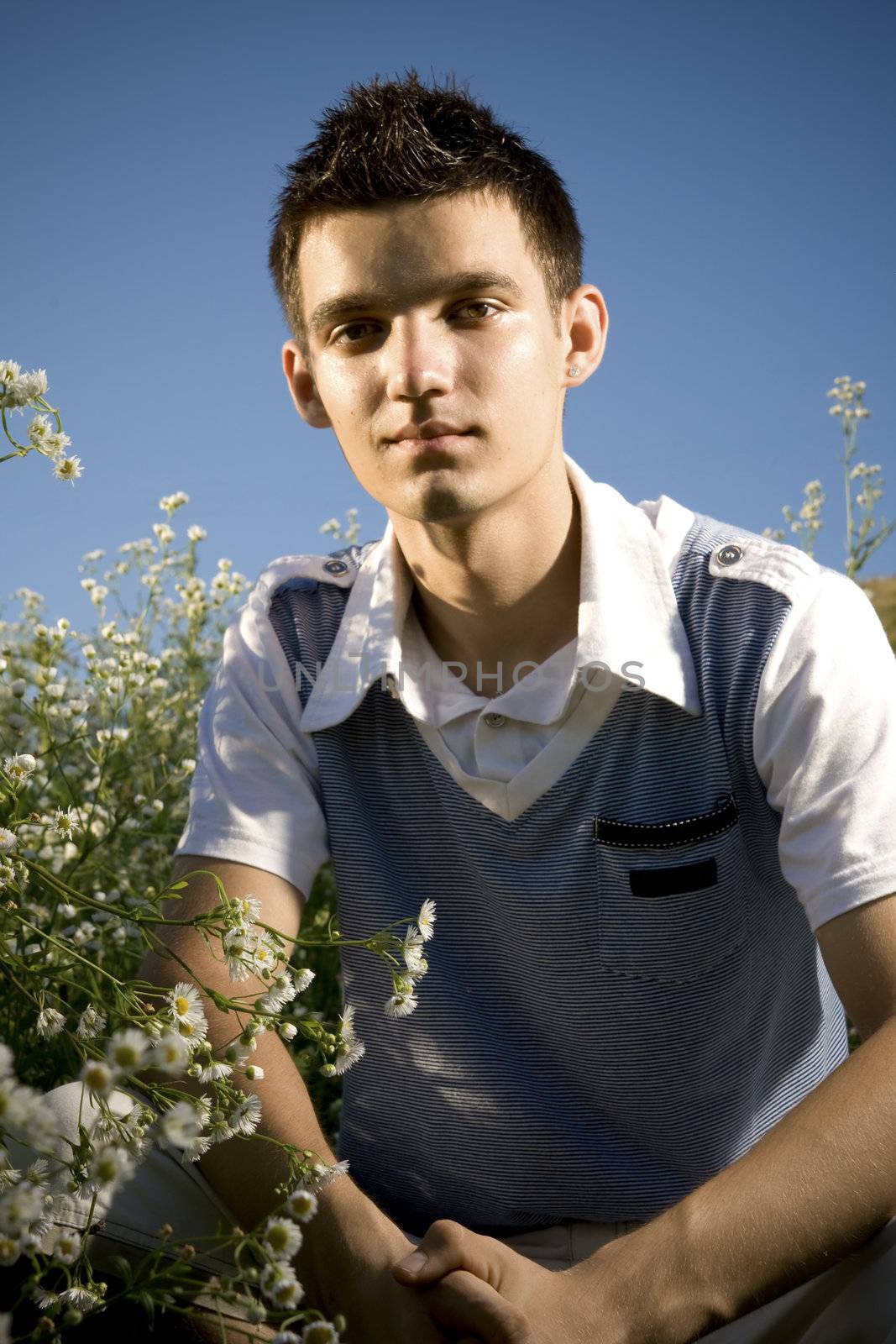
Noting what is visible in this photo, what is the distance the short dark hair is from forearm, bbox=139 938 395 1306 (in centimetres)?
129

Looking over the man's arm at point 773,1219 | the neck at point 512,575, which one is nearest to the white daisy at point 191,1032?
the man's arm at point 773,1219

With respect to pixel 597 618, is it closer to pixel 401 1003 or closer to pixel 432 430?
pixel 432 430

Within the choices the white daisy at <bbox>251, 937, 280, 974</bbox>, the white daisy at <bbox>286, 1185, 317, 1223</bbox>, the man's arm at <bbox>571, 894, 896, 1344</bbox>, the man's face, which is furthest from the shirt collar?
the white daisy at <bbox>286, 1185, 317, 1223</bbox>

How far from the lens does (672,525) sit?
8.01ft

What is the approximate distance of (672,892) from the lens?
7.30ft

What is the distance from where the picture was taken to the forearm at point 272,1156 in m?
1.92

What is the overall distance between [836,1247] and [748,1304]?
14cm

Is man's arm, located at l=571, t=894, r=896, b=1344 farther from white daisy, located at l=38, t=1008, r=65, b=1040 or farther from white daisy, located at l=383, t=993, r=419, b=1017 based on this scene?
white daisy, located at l=38, t=1008, r=65, b=1040

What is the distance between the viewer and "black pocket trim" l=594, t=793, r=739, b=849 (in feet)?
7.18

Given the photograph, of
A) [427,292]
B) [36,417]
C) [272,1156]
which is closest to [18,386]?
[36,417]

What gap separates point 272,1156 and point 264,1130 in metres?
0.04

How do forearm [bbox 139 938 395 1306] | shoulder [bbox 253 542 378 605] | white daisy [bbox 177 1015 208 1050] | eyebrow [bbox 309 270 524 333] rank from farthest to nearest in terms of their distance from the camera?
shoulder [bbox 253 542 378 605]
eyebrow [bbox 309 270 524 333]
forearm [bbox 139 938 395 1306]
white daisy [bbox 177 1015 208 1050]

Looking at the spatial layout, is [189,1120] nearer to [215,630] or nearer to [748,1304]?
[748,1304]

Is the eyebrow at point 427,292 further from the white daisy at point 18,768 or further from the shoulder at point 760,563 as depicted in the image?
the white daisy at point 18,768
